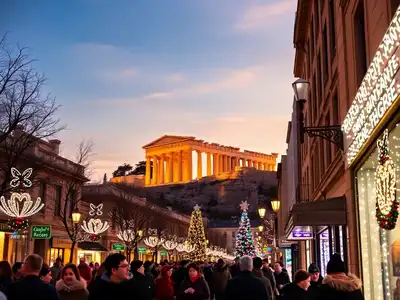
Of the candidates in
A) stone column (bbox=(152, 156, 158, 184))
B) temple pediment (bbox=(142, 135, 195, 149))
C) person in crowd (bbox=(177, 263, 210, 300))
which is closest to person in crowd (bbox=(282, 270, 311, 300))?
person in crowd (bbox=(177, 263, 210, 300))

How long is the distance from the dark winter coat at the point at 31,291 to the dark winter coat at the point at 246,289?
2.92 meters

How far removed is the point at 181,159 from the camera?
592 ft

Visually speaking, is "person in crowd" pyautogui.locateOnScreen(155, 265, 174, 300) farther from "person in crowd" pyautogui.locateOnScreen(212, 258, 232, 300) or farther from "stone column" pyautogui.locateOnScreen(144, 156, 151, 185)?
"stone column" pyautogui.locateOnScreen(144, 156, 151, 185)

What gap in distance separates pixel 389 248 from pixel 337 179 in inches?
240

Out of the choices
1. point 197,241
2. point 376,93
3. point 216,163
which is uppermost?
point 216,163

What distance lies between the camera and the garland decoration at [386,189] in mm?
8125

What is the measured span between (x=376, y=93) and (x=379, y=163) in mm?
1135

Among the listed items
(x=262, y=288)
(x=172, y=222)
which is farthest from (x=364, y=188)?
(x=172, y=222)

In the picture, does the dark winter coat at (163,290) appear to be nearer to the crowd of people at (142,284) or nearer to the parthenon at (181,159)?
the crowd of people at (142,284)

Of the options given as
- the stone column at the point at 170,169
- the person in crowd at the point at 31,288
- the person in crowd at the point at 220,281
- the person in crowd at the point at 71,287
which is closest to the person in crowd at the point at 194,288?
the person in crowd at the point at 71,287

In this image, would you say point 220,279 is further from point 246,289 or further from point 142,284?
point 246,289

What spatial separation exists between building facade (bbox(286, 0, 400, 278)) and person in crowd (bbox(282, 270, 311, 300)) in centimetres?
374

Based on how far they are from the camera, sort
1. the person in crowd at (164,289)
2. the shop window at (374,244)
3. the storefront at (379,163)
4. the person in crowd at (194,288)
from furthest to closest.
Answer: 1. the person in crowd at (164,289)
2. the person in crowd at (194,288)
3. the shop window at (374,244)
4. the storefront at (379,163)

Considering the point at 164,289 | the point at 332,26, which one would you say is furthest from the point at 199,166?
the point at 164,289
